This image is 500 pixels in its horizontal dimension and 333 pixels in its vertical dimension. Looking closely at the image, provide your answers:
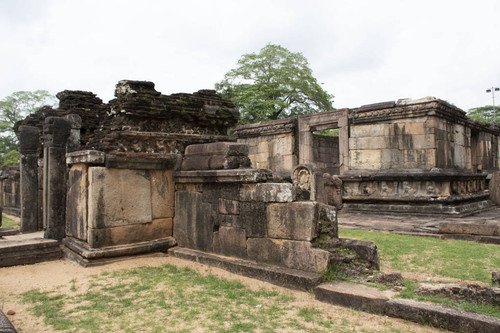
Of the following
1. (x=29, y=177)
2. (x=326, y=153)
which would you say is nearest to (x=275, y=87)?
(x=326, y=153)

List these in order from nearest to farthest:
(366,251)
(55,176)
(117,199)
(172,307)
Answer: (172,307)
(366,251)
(117,199)
(55,176)

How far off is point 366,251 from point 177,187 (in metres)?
3.34

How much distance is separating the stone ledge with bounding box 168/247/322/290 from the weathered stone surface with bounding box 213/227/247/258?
0.32ft

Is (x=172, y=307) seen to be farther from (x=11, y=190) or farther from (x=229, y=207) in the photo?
(x=11, y=190)

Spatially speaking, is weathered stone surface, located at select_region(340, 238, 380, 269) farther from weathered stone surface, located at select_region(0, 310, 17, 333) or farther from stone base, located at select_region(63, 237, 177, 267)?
weathered stone surface, located at select_region(0, 310, 17, 333)

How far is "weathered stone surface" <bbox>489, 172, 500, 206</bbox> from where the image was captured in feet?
41.3

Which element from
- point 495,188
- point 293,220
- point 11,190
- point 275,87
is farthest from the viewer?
point 275,87

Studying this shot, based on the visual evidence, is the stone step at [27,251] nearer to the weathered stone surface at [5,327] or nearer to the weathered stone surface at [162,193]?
the weathered stone surface at [162,193]

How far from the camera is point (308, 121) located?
14445mm

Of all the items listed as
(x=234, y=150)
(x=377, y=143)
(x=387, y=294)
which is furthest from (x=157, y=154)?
(x=377, y=143)

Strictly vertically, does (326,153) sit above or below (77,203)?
above

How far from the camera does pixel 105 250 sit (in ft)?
18.3

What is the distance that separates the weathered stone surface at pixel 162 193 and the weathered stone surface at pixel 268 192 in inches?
72.3

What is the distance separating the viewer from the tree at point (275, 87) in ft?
93.8
